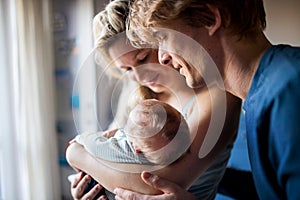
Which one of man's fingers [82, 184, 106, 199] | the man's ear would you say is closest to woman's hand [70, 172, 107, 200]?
man's fingers [82, 184, 106, 199]

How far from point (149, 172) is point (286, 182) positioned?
303mm

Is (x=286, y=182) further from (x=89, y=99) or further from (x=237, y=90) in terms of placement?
(x=89, y=99)

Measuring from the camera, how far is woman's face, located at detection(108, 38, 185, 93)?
0.84 m

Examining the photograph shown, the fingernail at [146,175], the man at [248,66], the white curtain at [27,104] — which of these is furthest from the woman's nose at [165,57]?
the white curtain at [27,104]

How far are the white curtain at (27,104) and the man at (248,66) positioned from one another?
3.91 feet

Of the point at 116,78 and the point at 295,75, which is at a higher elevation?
the point at 295,75

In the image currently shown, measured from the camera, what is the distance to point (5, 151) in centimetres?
168

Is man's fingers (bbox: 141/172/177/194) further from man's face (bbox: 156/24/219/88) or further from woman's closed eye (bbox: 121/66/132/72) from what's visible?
woman's closed eye (bbox: 121/66/132/72)

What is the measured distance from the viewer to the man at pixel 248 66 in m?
0.52

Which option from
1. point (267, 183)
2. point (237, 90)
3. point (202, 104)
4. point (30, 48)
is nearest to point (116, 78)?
point (202, 104)

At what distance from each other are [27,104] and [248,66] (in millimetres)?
1457

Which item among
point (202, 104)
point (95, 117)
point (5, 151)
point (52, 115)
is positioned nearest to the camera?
point (202, 104)

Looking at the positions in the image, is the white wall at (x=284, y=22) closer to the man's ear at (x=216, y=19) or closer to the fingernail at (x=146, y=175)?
the man's ear at (x=216, y=19)

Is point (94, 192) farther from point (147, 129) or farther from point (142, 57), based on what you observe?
point (142, 57)
